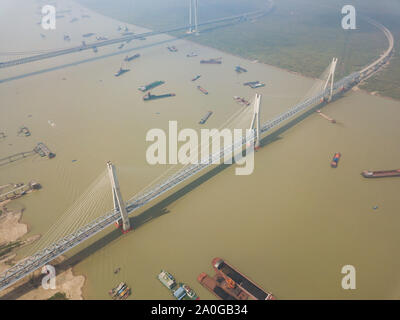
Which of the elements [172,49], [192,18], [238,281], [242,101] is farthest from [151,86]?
[192,18]

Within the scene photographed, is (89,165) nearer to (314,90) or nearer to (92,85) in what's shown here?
(92,85)

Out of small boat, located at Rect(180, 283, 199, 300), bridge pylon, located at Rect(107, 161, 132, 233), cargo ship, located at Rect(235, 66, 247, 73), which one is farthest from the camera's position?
cargo ship, located at Rect(235, 66, 247, 73)

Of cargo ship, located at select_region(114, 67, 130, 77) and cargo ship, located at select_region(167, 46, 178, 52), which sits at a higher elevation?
cargo ship, located at select_region(167, 46, 178, 52)

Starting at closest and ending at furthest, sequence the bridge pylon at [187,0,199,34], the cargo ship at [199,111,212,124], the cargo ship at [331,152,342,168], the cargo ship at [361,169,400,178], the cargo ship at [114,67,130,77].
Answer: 1. the cargo ship at [361,169,400,178]
2. the cargo ship at [331,152,342,168]
3. the cargo ship at [199,111,212,124]
4. the cargo ship at [114,67,130,77]
5. the bridge pylon at [187,0,199,34]

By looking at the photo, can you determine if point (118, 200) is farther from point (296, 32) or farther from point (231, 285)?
point (296, 32)

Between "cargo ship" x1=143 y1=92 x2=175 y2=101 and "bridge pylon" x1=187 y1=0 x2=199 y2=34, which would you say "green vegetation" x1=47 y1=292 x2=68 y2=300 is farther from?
"bridge pylon" x1=187 y1=0 x2=199 y2=34

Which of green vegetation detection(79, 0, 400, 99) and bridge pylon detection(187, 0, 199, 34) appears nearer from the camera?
green vegetation detection(79, 0, 400, 99)

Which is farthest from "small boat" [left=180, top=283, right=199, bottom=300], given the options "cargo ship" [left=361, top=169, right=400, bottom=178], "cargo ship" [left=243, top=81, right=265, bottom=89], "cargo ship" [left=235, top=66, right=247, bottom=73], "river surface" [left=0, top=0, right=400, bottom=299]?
"cargo ship" [left=235, top=66, right=247, bottom=73]

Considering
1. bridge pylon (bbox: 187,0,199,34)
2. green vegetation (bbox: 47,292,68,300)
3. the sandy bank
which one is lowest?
green vegetation (bbox: 47,292,68,300)
